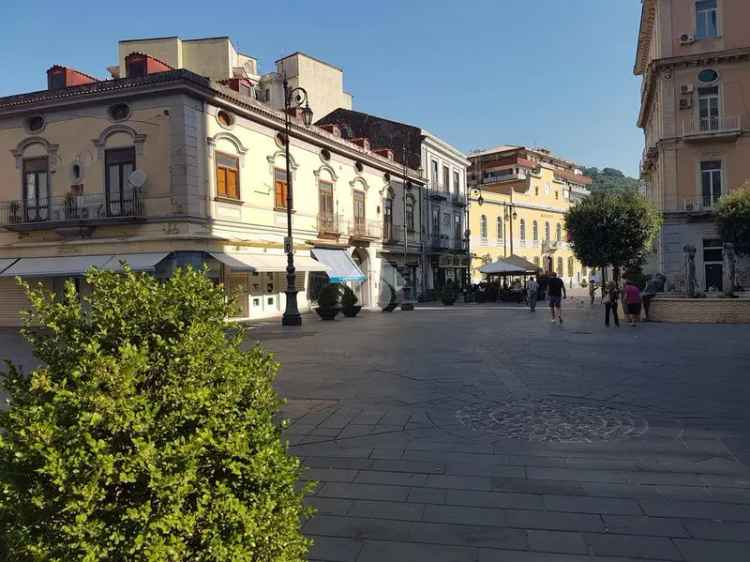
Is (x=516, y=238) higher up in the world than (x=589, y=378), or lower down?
higher up

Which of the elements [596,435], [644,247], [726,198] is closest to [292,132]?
→ [644,247]

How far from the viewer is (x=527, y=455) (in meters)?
4.87

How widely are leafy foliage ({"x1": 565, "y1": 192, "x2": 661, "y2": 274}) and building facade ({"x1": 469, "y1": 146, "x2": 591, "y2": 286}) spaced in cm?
1473

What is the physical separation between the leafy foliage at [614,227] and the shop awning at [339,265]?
36.0 ft

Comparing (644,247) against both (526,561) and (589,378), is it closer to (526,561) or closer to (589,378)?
(589,378)

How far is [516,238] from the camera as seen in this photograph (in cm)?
5041

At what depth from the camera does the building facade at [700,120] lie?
26.9 m

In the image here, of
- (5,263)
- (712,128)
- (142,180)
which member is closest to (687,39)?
(712,128)

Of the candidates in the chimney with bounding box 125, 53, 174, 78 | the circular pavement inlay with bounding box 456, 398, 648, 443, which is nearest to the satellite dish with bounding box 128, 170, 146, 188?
the chimney with bounding box 125, 53, 174, 78

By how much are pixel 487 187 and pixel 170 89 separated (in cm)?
3772

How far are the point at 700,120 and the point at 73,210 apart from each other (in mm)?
29339

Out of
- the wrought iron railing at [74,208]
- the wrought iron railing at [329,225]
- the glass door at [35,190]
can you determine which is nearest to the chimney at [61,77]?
the glass door at [35,190]

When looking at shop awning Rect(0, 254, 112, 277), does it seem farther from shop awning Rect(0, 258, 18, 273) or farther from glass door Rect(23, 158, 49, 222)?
glass door Rect(23, 158, 49, 222)

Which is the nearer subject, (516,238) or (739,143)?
(739,143)
